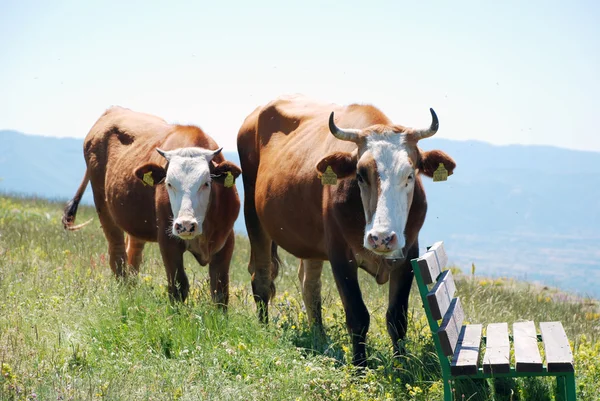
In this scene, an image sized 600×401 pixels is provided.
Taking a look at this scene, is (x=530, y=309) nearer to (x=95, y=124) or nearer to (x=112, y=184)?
(x=112, y=184)

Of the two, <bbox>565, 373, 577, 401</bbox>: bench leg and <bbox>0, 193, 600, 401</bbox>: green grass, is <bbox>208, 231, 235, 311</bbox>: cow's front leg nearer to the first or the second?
<bbox>0, 193, 600, 401</bbox>: green grass

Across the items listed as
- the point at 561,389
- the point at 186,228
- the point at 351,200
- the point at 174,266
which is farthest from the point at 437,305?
the point at 174,266

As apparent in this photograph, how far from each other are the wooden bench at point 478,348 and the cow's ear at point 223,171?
297 cm

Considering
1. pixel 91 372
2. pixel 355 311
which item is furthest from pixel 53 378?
pixel 355 311

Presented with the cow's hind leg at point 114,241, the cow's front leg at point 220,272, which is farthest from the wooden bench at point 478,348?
the cow's hind leg at point 114,241

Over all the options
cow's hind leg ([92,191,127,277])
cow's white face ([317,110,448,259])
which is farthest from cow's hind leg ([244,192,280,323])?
cow's white face ([317,110,448,259])

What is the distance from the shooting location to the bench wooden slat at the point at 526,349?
480 centimetres

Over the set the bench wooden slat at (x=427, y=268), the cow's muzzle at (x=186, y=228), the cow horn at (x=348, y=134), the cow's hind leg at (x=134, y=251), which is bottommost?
the cow's hind leg at (x=134, y=251)

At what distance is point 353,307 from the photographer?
6.64 metres

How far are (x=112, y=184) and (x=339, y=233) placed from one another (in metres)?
4.20

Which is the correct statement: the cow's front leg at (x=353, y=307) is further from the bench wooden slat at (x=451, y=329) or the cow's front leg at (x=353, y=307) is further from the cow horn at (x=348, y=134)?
the cow horn at (x=348, y=134)

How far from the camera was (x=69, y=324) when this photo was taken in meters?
7.12

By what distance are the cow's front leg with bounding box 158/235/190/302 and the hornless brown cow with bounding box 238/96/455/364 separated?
0.89 m

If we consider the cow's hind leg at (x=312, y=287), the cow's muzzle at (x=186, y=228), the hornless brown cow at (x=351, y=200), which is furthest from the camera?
the cow's hind leg at (x=312, y=287)
